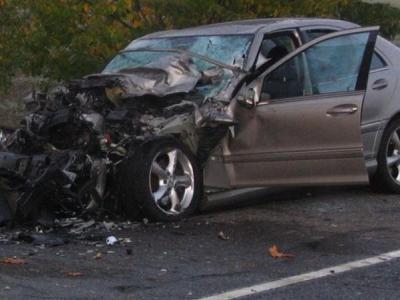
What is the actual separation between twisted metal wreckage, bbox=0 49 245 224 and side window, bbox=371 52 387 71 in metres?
1.62

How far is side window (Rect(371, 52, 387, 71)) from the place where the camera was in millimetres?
8977

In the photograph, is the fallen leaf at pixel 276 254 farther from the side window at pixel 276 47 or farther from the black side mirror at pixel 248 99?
the side window at pixel 276 47

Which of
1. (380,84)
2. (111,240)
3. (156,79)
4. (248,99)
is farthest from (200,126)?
(380,84)

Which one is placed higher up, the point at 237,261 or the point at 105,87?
the point at 105,87

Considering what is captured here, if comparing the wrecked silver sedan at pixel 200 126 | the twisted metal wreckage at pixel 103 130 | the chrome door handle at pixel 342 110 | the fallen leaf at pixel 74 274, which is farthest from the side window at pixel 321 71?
the fallen leaf at pixel 74 274

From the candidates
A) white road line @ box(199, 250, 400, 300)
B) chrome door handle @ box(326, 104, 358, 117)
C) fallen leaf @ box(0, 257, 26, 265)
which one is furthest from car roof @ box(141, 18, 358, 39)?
fallen leaf @ box(0, 257, 26, 265)

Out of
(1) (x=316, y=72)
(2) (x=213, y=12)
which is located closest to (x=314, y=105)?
(1) (x=316, y=72)

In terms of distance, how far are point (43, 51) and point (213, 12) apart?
2314 mm

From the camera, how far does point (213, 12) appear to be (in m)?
11.5

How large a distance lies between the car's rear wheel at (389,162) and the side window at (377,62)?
0.56 m

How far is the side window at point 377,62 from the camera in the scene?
8.98 m

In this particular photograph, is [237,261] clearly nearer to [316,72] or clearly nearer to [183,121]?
[183,121]

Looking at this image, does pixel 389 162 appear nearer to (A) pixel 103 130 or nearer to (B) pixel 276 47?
(B) pixel 276 47

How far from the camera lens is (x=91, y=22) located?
1136 centimetres
